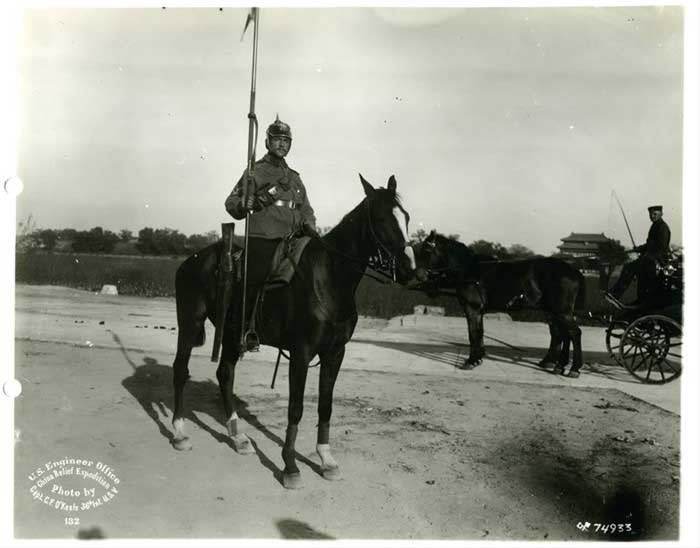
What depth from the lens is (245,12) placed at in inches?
216

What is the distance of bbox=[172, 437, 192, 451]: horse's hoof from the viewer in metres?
4.97

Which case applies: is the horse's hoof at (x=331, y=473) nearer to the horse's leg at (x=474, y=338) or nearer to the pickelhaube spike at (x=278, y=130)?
the pickelhaube spike at (x=278, y=130)

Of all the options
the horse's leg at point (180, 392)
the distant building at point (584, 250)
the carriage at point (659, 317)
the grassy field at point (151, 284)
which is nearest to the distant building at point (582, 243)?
the distant building at point (584, 250)

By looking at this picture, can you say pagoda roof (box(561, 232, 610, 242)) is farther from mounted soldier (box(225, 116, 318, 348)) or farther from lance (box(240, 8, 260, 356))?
lance (box(240, 8, 260, 356))

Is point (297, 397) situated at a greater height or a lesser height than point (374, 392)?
greater

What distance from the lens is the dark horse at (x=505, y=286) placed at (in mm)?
9102

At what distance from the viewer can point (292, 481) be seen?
4.30 meters

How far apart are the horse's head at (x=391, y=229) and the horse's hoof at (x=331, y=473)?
174 cm

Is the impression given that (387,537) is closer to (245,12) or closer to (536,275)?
(245,12)

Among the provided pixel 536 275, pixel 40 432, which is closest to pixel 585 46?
pixel 536 275

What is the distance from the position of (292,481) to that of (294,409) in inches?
22.9

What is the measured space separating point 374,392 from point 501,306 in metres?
3.46

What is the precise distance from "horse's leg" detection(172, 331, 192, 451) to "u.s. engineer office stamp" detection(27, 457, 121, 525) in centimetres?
67

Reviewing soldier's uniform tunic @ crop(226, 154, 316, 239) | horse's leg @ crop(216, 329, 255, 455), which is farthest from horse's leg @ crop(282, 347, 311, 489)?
soldier's uniform tunic @ crop(226, 154, 316, 239)
